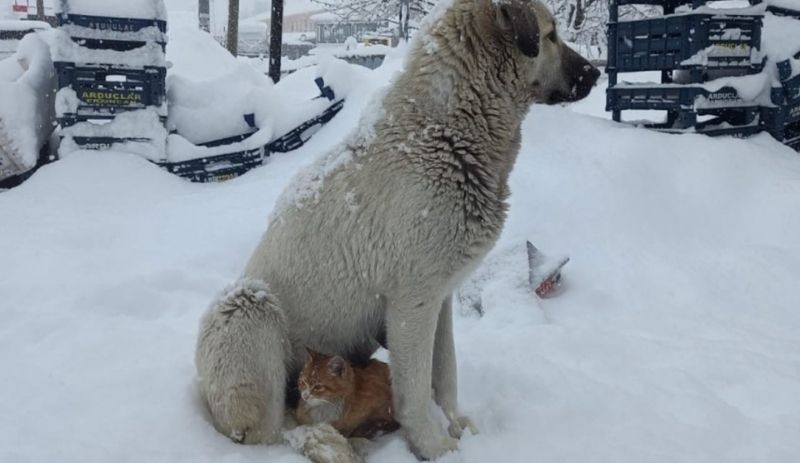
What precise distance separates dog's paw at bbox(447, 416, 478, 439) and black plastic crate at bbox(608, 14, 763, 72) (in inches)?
214

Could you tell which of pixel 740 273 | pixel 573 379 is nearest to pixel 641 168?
pixel 740 273

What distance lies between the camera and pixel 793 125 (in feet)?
25.2

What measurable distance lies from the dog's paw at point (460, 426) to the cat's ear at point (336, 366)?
0.59 meters

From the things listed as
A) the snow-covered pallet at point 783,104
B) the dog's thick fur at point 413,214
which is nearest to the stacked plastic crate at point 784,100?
the snow-covered pallet at point 783,104

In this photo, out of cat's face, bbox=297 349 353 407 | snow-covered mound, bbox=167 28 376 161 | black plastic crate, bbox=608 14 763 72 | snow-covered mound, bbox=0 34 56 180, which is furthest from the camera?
snow-covered mound, bbox=167 28 376 161

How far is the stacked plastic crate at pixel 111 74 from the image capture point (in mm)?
7219

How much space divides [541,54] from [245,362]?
1.78 metres

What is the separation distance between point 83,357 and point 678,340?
3.49 m

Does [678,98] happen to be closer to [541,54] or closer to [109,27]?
[541,54]

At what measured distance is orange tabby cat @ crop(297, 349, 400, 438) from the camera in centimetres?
259

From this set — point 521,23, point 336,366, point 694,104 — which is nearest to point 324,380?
point 336,366

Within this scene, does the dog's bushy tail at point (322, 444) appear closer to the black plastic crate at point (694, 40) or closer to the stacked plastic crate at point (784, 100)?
the black plastic crate at point (694, 40)

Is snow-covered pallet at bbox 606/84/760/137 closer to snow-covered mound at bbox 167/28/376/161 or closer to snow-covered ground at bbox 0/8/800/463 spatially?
snow-covered ground at bbox 0/8/800/463

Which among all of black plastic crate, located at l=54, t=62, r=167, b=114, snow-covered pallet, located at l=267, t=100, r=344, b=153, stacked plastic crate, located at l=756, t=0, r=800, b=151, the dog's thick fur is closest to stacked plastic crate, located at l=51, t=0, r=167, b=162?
black plastic crate, located at l=54, t=62, r=167, b=114
